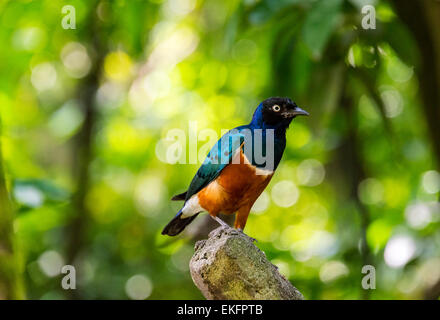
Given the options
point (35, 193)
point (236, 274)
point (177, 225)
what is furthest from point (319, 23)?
point (35, 193)

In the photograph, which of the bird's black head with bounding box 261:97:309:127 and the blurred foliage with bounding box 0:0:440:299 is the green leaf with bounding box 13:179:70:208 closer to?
the blurred foliage with bounding box 0:0:440:299

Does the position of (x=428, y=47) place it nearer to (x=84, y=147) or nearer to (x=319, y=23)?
(x=319, y=23)

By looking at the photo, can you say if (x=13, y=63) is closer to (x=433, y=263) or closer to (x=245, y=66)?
(x=245, y=66)

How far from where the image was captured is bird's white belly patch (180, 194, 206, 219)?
3.54m

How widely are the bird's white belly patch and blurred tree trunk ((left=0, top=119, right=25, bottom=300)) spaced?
1.05 metres

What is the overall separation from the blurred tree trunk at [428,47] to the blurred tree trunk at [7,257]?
3.62 meters

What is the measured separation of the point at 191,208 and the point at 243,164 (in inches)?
19.9

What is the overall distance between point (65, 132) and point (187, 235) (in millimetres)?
2133

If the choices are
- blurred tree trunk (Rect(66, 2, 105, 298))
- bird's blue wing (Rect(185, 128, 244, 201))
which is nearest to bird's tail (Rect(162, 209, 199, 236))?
bird's blue wing (Rect(185, 128, 244, 201))

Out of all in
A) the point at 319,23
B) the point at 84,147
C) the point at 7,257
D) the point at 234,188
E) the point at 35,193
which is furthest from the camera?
the point at 84,147

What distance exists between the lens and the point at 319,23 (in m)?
3.83
